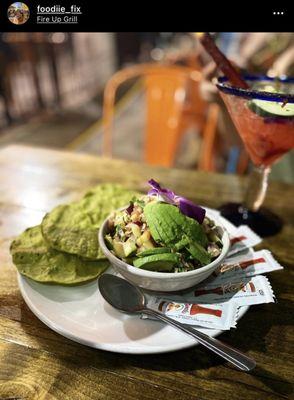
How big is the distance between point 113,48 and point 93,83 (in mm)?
1441

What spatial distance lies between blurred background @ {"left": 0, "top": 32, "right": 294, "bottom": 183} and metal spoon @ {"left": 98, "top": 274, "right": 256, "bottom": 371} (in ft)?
2.55

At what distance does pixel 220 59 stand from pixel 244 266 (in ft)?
1.44

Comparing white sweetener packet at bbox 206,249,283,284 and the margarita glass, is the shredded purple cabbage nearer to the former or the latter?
white sweetener packet at bbox 206,249,283,284

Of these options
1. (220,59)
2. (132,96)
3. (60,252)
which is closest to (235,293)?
(60,252)

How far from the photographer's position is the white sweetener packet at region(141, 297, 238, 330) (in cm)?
50

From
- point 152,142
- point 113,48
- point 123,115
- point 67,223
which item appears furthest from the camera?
point 113,48

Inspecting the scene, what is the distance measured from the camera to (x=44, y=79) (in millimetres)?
5363

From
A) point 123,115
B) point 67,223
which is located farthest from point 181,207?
point 123,115

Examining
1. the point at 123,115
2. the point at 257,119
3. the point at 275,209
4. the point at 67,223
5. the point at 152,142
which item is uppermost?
the point at 257,119

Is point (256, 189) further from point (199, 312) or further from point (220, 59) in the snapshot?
point (199, 312)

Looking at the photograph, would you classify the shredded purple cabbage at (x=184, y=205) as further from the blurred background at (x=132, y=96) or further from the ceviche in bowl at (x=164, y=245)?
the blurred background at (x=132, y=96)

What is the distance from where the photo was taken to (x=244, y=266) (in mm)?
614

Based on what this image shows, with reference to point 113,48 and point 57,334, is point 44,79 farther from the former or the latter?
point 57,334

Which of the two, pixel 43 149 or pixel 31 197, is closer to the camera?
pixel 31 197
